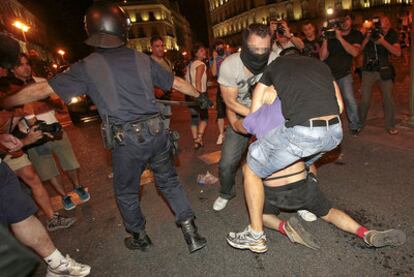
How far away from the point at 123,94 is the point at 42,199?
6.43 ft

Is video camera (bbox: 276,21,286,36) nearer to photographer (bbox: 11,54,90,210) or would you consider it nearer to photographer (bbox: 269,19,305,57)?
photographer (bbox: 269,19,305,57)

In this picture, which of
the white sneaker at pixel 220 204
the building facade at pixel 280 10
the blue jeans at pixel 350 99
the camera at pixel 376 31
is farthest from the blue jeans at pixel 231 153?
the building facade at pixel 280 10

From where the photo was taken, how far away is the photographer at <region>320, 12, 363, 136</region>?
16.3 ft

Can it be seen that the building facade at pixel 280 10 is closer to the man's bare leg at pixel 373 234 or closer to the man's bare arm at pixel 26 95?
the man's bare leg at pixel 373 234

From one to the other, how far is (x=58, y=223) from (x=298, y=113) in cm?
301

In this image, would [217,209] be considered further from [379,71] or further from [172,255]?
[379,71]

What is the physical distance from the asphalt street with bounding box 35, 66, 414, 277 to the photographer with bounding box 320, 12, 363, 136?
1.78 ft

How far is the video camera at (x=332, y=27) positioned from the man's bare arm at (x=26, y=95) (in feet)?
15.1

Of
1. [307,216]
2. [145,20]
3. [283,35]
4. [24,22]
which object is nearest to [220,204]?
[307,216]

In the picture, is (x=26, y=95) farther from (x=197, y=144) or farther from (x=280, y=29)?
(x=197, y=144)

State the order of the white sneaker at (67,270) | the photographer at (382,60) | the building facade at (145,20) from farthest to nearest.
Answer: the building facade at (145,20) → the photographer at (382,60) → the white sneaker at (67,270)

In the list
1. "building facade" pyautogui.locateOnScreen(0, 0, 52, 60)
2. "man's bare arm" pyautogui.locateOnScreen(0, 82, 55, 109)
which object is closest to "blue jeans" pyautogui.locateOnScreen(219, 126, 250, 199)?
"man's bare arm" pyautogui.locateOnScreen(0, 82, 55, 109)

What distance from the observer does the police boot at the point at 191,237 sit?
105 inches

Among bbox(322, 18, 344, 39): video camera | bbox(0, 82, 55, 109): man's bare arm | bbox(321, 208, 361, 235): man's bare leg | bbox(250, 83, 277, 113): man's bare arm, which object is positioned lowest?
bbox(321, 208, 361, 235): man's bare leg
